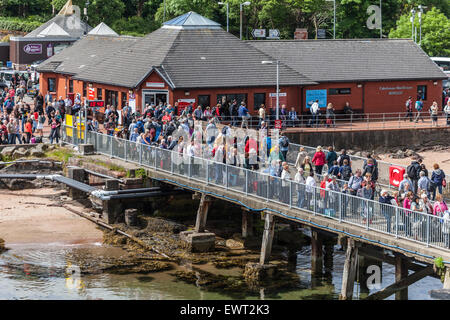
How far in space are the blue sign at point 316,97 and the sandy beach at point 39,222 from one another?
16.7 metres

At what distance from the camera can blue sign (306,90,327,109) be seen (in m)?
52.8

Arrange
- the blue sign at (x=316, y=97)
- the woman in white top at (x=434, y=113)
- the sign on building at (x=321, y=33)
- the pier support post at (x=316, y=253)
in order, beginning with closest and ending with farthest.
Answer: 1. the pier support post at (x=316, y=253)
2. the blue sign at (x=316, y=97)
3. the woman in white top at (x=434, y=113)
4. the sign on building at (x=321, y=33)

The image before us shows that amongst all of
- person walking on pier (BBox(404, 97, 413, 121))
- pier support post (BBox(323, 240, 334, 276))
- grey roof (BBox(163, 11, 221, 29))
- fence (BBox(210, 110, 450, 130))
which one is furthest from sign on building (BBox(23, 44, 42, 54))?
pier support post (BBox(323, 240, 334, 276))

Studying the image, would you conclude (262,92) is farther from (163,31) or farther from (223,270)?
(223,270)

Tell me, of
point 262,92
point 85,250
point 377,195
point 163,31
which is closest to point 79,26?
point 163,31

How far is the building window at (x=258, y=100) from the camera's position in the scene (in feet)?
166

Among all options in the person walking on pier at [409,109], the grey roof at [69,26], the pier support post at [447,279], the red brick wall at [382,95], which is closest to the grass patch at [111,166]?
the pier support post at [447,279]

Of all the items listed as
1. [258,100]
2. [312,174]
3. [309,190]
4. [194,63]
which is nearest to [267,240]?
[312,174]

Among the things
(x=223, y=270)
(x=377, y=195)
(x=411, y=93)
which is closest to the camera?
(x=377, y=195)

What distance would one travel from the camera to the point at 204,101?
4941cm

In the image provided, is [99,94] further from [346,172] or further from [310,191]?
[310,191]

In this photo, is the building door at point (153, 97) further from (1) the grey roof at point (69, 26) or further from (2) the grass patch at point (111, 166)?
(1) the grey roof at point (69, 26)

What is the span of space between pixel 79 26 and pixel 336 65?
35282 millimetres

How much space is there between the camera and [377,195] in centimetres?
3012
